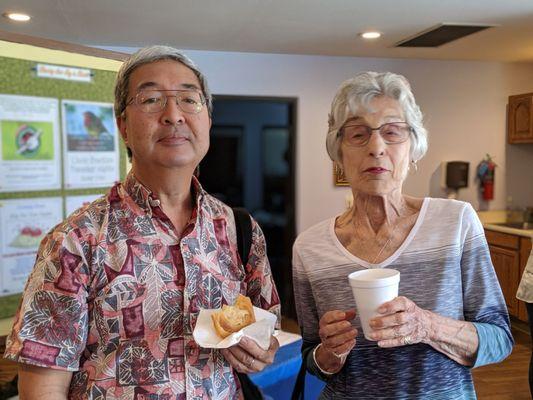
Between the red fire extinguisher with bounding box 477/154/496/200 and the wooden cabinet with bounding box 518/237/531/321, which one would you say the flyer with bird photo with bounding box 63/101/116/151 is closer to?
the red fire extinguisher with bounding box 477/154/496/200

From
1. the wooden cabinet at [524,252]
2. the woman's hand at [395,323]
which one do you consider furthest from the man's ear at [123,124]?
the wooden cabinet at [524,252]

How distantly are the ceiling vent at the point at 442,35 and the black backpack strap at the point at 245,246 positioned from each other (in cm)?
155

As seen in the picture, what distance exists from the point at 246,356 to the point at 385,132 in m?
0.59

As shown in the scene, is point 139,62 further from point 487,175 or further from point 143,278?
point 487,175

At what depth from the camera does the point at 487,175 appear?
1.49m

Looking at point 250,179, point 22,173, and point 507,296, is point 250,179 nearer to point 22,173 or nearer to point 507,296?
point 22,173

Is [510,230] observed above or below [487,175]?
below

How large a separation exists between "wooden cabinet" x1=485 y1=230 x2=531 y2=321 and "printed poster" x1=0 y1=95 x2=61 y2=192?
1.52 m

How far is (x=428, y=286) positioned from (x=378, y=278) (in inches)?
7.6

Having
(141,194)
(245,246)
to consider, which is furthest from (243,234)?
(141,194)

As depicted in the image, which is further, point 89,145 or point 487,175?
point 89,145

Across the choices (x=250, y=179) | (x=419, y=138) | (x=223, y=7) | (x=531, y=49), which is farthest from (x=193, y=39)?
(x=250, y=179)

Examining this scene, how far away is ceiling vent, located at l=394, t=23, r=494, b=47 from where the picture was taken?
257 centimetres

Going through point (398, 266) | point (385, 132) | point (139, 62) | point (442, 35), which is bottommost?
point (398, 266)
